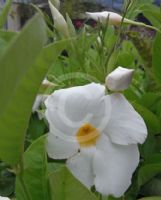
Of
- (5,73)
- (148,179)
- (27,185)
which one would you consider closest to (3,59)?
(5,73)

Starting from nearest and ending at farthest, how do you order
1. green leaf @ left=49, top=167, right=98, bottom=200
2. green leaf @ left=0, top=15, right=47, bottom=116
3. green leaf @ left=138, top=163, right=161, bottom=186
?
green leaf @ left=0, top=15, right=47, bottom=116 → green leaf @ left=49, top=167, right=98, bottom=200 → green leaf @ left=138, top=163, right=161, bottom=186

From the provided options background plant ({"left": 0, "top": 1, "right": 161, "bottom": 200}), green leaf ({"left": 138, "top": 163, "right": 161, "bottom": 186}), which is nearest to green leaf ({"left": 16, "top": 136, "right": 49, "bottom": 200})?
background plant ({"left": 0, "top": 1, "right": 161, "bottom": 200})

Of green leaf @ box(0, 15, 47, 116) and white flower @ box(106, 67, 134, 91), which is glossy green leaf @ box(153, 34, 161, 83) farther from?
green leaf @ box(0, 15, 47, 116)

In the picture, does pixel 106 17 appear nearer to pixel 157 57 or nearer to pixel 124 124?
pixel 157 57

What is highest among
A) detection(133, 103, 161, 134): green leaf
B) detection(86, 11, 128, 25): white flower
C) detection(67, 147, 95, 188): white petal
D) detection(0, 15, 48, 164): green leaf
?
detection(0, 15, 48, 164): green leaf

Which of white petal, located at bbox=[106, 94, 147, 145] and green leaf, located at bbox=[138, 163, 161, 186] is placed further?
green leaf, located at bbox=[138, 163, 161, 186]

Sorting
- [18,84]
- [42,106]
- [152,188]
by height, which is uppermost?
[18,84]

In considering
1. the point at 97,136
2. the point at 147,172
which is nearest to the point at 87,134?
the point at 97,136

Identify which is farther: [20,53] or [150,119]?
[150,119]
